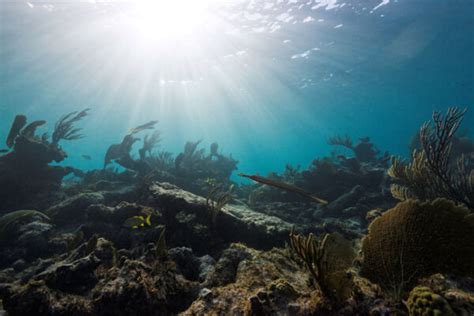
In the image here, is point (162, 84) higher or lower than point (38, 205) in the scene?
higher

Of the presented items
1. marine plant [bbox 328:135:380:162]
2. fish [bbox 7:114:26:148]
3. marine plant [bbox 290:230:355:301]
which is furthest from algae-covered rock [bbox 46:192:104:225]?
marine plant [bbox 328:135:380:162]

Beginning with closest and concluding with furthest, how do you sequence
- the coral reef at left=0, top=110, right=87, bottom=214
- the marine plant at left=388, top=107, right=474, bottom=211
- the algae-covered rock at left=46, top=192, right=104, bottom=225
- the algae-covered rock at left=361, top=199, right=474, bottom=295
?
the algae-covered rock at left=361, top=199, right=474, bottom=295, the marine plant at left=388, top=107, right=474, bottom=211, the algae-covered rock at left=46, top=192, right=104, bottom=225, the coral reef at left=0, top=110, right=87, bottom=214

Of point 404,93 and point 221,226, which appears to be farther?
point 404,93

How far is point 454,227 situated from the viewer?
82.9 inches

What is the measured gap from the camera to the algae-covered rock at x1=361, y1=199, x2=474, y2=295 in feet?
6.82

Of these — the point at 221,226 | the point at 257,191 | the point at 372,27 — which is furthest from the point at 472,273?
the point at 372,27

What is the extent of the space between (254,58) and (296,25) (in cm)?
643

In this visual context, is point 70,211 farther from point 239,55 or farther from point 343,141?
point 239,55

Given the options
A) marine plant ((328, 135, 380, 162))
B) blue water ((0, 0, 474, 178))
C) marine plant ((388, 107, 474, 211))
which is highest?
blue water ((0, 0, 474, 178))

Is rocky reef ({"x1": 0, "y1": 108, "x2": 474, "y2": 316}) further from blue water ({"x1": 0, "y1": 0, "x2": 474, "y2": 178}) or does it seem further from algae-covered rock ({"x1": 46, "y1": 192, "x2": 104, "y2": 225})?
→ blue water ({"x1": 0, "y1": 0, "x2": 474, "y2": 178})

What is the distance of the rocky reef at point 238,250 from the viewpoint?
211 cm

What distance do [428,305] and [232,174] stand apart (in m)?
19.2

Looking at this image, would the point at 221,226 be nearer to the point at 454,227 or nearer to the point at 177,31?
the point at 454,227

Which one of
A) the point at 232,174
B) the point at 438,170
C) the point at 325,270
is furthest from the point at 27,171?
the point at 232,174
